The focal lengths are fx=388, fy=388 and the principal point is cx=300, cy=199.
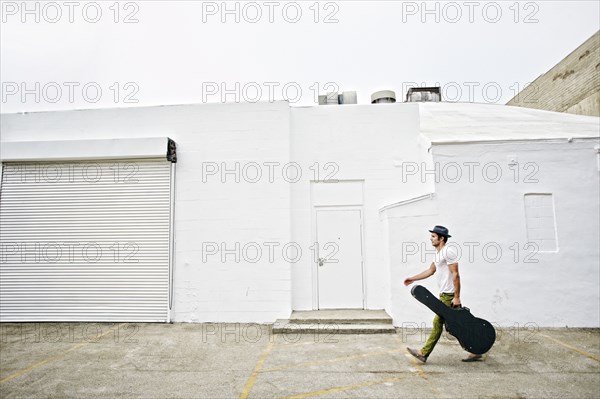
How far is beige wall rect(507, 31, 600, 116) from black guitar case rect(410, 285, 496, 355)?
37.0ft

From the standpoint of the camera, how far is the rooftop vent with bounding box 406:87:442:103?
12.0 metres

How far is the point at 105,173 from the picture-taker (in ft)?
29.8

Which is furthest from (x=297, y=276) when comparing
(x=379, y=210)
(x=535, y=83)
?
(x=535, y=83)

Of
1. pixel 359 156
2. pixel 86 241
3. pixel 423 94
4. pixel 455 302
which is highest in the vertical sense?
pixel 423 94

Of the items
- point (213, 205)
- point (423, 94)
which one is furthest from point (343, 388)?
point (423, 94)

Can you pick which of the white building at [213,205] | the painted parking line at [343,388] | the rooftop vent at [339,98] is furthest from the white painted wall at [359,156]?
the painted parking line at [343,388]

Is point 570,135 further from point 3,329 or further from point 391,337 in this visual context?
point 3,329

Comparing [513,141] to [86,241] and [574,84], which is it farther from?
[86,241]

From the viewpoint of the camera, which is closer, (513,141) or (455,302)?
(455,302)

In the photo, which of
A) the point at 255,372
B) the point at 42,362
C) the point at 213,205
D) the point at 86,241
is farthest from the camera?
the point at 86,241

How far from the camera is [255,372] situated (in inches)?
210

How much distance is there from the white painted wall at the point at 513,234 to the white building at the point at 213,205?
0.25 metres

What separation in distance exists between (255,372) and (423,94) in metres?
9.88

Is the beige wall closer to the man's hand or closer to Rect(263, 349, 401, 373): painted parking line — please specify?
the man's hand
